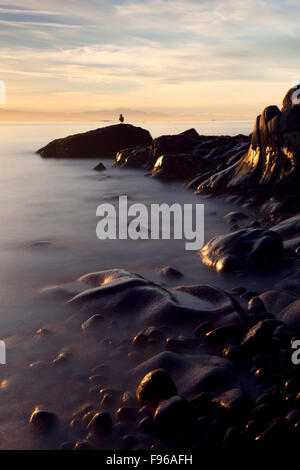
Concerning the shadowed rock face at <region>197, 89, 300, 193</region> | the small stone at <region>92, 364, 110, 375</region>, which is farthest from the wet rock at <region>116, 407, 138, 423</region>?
the shadowed rock face at <region>197, 89, 300, 193</region>

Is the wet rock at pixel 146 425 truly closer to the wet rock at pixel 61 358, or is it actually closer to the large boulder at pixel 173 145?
the wet rock at pixel 61 358

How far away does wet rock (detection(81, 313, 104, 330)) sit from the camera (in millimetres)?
5609

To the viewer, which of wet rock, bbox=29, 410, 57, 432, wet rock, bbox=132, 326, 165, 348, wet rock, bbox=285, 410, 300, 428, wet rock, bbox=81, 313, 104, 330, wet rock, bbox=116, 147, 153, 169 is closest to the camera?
wet rock, bbox=285, 410, 300, 428

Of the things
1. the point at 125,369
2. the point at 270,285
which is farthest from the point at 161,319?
the point at 270,285

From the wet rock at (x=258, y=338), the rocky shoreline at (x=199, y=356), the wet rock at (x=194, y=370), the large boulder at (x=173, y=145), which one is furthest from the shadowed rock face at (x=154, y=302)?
the large boulder at (x=173, y=145)

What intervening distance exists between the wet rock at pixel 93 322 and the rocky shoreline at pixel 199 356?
0.01 metres

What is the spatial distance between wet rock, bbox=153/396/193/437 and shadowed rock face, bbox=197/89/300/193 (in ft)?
34.9

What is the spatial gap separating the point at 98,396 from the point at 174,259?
15.1 ft

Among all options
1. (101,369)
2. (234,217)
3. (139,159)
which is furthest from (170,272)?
(139,159)

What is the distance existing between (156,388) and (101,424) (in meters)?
0.60

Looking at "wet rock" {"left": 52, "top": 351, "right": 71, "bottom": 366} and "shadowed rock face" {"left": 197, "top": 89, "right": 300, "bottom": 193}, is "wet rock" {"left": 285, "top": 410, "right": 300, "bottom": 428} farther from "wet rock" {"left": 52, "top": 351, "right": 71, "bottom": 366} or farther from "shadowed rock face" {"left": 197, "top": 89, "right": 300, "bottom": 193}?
"shadowed rock face" {"left": 197, "top": 89, "right": 300, "bottom": 193}

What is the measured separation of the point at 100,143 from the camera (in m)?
36.7

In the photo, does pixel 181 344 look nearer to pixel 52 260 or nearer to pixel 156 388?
pixel 156 388
